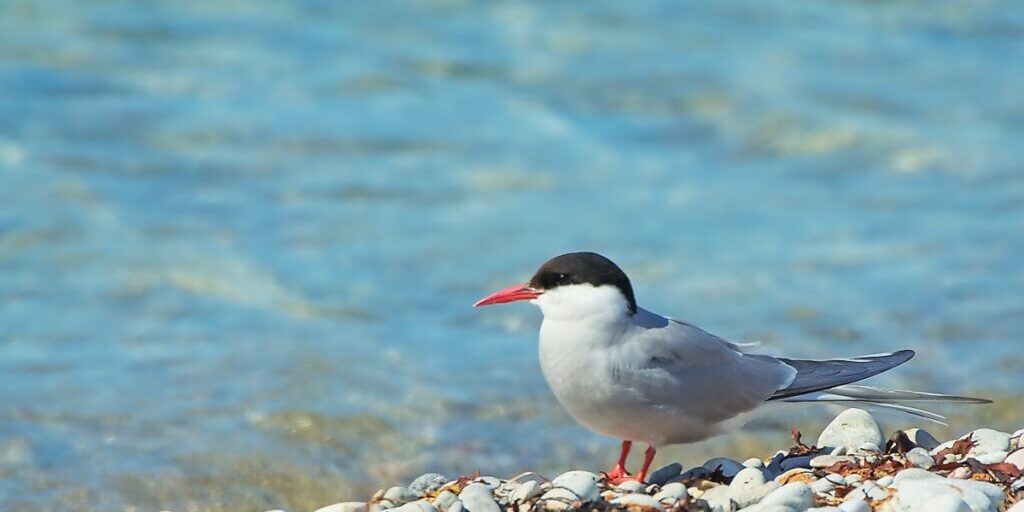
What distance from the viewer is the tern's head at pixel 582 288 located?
4746mm

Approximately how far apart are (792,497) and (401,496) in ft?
4.18

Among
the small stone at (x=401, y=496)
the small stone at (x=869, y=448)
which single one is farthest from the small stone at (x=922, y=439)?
the small stone at (x=401, y=496)

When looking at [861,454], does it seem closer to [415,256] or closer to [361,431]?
[361,431]

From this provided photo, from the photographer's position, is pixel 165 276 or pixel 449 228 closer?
pixel 165 276

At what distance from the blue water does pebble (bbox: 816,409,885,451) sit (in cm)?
157

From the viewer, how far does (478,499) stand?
450 cm

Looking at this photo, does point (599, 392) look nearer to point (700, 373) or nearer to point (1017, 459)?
point (700, 373)

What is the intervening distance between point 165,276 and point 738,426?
177 inches

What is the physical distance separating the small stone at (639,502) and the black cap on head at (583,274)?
63cm

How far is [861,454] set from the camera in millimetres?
5035

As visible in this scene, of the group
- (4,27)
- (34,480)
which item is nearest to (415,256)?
(34,480)

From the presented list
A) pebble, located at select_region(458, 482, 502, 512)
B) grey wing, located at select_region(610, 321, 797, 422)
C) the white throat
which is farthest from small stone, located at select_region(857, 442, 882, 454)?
pebble, located at select_region(458, 482, 502, 512)

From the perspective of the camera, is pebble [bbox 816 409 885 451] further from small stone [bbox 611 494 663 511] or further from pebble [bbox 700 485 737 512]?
small stone [bbox 611 494 663 511]

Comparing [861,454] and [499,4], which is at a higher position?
[499,4]
